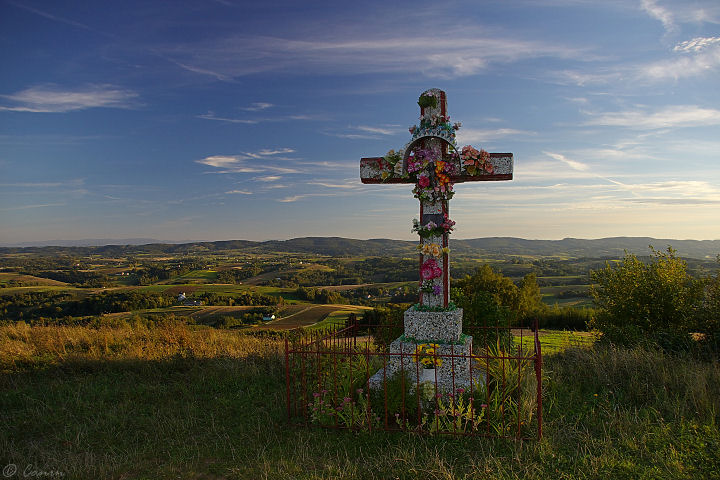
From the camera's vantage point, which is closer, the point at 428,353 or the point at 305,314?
the point at 428,353

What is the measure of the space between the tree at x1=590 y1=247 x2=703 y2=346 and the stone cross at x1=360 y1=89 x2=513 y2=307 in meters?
5.26

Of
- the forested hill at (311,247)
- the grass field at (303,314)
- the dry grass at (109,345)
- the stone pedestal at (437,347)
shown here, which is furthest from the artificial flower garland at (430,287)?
the forested hill at (311,247)

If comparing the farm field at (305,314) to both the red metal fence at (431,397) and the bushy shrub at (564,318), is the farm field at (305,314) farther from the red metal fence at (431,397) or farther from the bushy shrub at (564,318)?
the red metal fence at (431,397)

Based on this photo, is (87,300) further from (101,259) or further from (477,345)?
(101,259)

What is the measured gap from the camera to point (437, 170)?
6.56 m

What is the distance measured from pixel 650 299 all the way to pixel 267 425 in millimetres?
9512

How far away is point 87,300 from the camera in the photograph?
76.7ft

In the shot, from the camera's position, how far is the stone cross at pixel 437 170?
21.3ft

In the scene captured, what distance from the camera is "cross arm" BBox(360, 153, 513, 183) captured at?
6.56 m

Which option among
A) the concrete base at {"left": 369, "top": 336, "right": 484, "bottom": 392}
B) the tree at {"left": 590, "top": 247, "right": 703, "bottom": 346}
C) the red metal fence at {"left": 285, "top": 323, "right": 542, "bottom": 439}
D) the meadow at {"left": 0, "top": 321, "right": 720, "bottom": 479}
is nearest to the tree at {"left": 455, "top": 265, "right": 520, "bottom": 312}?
the tree at {"left": 590, "top": 247, "right": 703, "bottom": 346}

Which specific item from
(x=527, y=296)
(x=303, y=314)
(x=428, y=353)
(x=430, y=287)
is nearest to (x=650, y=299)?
(x=527, y=296)

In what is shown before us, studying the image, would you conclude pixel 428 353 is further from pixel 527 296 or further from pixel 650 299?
pixel 527 296

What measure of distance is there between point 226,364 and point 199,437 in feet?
10.5

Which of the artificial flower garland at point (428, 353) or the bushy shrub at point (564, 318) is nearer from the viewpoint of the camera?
the artificial flower garland at point (428, 353)
